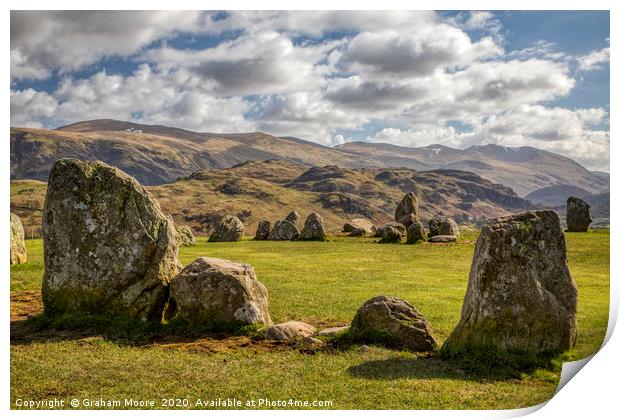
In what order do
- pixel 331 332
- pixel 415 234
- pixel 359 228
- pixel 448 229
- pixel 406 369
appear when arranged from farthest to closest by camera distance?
pixel 359 228, pixel 448 229, pixel 415 234, pixel 331 332, pixel 406 369

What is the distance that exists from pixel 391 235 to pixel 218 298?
38303 millimetres

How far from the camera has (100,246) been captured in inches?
733

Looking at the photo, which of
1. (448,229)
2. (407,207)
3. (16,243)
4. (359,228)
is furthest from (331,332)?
(407,207)

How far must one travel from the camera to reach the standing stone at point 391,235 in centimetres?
5412

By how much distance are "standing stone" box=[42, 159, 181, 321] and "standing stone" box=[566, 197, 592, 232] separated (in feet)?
170

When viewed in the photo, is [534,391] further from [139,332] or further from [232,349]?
[139,332]

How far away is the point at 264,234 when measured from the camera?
62.0 m

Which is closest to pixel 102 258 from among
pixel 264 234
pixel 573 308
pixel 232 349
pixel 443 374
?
pixel 232 349

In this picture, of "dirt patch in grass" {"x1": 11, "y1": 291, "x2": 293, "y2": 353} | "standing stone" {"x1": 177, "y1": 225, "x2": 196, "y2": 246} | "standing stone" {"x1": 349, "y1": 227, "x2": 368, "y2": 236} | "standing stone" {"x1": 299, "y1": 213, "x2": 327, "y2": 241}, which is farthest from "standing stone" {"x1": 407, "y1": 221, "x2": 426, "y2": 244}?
"dirt patch in grass" {"x1": 11, "y1": 291, "x2": 293, "y2": 353}

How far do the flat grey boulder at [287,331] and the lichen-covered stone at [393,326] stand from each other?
1.56m

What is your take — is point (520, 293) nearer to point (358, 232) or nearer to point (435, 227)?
point (435, 227)

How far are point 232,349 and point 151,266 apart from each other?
5.32 metres

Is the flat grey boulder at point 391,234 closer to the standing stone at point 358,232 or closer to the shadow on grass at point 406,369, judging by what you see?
the standing stone at point 358,232

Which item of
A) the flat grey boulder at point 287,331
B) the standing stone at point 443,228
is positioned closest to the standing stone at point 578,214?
the standing stone at point 443,228
